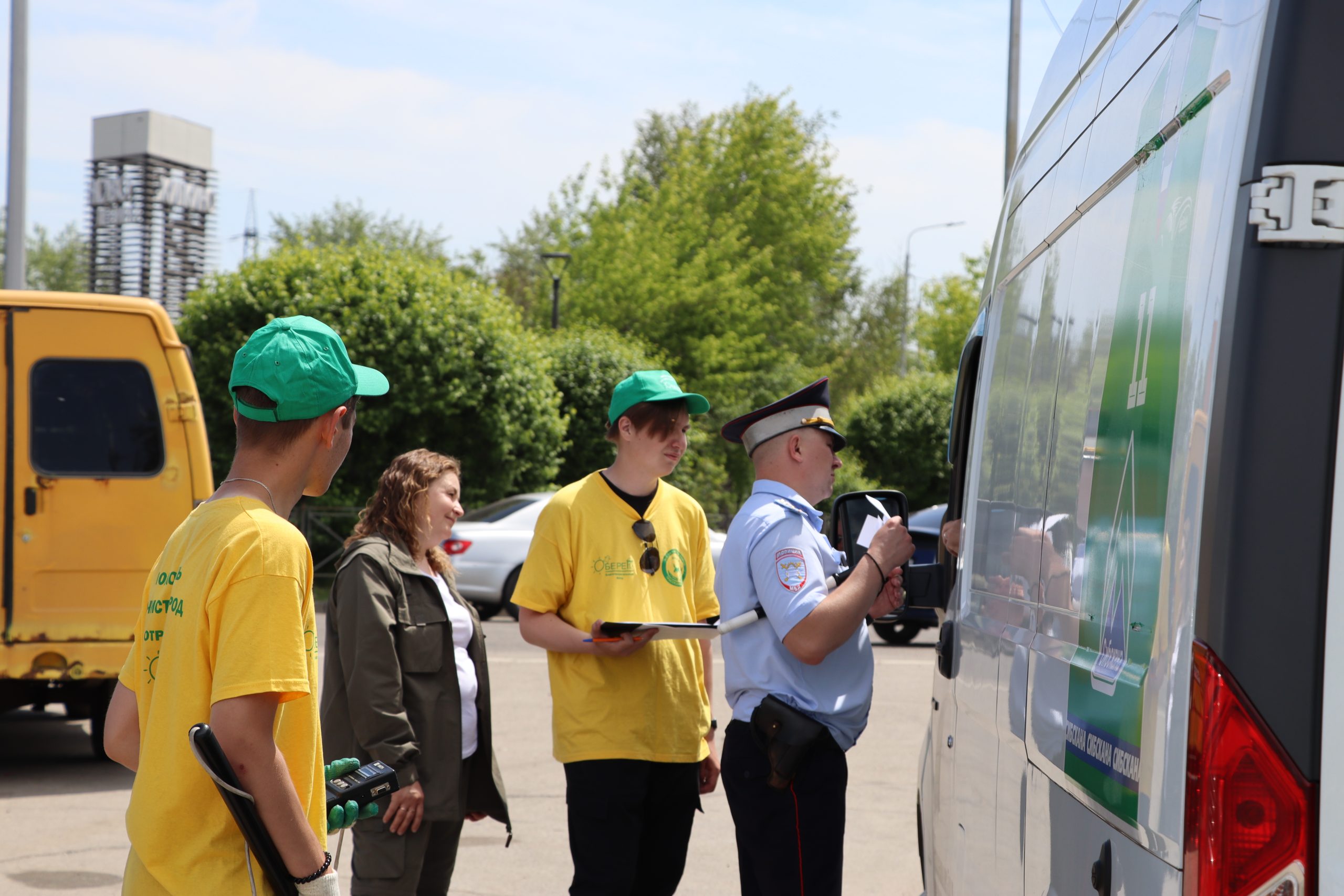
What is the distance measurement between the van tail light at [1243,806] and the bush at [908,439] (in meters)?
29.4

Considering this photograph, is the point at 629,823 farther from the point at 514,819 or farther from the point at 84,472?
the point at 84,472

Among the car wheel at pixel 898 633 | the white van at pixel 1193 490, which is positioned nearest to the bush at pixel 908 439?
the car wheel at pixel 898 633

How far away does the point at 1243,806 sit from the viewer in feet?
→ 4.63

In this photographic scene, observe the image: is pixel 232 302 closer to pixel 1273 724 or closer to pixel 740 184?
pixel 1273 724

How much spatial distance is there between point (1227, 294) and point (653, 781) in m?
2.83

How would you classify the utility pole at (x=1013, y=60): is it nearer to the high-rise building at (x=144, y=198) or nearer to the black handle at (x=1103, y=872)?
the black handle at (x=1103, y=872)

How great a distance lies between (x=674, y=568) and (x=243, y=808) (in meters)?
2.22

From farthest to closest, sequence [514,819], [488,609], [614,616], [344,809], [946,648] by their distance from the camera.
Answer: [488,609]
[514,819]
[614,616]
[946,648]
[344,809]

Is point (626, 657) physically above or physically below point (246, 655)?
below

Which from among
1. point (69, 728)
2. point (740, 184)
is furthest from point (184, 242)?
point (69, 728)

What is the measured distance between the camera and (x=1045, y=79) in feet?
10.1

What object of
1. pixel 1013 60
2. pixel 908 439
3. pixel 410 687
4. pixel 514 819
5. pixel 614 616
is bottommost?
pixel 514 819

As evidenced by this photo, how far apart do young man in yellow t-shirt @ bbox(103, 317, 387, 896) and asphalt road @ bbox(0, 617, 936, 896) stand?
3.61 meters

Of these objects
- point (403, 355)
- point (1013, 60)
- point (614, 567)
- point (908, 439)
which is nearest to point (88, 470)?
point (614, 567)
